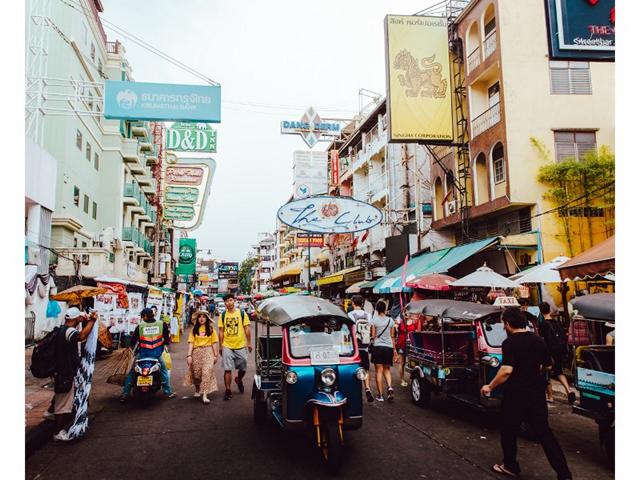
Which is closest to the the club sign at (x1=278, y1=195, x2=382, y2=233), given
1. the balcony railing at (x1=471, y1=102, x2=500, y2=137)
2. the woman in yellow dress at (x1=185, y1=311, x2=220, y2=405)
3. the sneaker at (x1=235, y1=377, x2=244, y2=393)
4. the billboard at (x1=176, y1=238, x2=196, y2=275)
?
the woman in yellow dress at (x1=185, y1=311, x2=220, y2=405)

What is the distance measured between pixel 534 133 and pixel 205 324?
43.6 ft

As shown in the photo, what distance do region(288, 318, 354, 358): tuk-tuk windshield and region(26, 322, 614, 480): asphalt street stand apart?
122 cm

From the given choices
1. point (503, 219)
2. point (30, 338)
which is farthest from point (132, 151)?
point (503, 219)

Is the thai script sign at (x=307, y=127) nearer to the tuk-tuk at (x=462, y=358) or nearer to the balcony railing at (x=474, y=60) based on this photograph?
the balcony railing at (x=474, y=60)

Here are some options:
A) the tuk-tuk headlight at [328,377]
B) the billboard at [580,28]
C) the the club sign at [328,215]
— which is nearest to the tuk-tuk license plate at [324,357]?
the tuk-tuk headlight at [328,377]

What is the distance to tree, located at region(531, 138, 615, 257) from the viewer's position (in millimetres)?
15055

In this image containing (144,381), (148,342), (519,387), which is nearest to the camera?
(519,387)

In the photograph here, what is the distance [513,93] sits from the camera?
16188mm

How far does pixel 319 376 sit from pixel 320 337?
582 millimetres

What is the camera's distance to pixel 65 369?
6191mm

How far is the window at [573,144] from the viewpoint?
1603 cm

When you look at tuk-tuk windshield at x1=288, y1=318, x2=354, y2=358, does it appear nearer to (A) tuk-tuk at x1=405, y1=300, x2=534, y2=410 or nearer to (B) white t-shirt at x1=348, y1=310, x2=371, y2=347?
(A) tuk-tuk at x1=405, y1=300, x2=534, y2=410

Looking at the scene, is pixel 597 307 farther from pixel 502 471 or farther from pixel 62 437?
pixel 62 437

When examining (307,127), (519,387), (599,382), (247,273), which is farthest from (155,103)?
(247,273)
